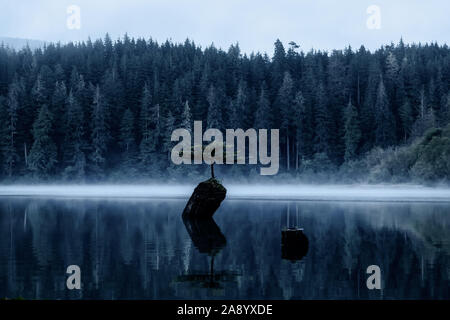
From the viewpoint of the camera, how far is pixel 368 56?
111000 millimetres

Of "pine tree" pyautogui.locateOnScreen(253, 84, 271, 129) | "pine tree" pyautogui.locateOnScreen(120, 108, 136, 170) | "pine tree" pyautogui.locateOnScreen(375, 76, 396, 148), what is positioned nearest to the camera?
"pine tree" pyautogui.locateOnScreen(375, 76, 396, 148)

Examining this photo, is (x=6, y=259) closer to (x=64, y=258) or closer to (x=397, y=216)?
(x=64, y=258)

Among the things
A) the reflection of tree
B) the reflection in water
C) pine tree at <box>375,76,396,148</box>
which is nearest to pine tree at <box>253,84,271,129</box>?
pine tree at <box>375,76,396,148</box>

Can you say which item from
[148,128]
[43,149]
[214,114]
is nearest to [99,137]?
[43,149]

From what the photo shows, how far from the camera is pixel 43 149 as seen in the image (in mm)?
80938

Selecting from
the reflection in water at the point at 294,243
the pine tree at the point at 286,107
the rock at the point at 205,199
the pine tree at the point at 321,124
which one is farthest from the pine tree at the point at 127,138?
the reflection in water at the point at 294,243

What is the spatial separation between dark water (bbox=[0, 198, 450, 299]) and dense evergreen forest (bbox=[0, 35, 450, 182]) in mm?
42855

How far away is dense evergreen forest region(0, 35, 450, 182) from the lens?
80.2 meters

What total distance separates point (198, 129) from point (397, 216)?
188 feet

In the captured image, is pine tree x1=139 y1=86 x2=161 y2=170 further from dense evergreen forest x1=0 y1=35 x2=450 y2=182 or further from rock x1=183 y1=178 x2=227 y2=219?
rock x1=183 y1=178 x2=227 y2=219

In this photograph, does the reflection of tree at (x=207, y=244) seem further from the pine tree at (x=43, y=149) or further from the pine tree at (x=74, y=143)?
the pine tree at (x=43, y=149)

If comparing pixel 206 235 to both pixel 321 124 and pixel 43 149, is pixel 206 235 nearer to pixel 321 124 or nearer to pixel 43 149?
pixel 321 124

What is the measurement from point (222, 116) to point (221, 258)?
73.0 meters
